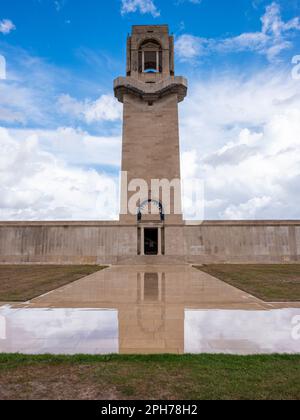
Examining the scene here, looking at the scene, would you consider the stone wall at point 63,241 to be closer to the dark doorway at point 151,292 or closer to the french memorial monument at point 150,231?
the french memorial monument at point 150,231

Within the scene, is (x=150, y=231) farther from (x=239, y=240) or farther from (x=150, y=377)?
(x=150, y=377)

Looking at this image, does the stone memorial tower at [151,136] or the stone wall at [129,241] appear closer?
the stone wall at [129,241]

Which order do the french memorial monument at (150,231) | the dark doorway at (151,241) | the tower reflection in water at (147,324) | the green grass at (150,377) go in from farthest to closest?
the dark doorway at (151,241) < the french memorial monument at (150,231) < the tower reflection in water at (147,324) < the green grass at (150,377)

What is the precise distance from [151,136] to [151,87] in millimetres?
5431

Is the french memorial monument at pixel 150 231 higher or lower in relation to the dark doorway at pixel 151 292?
higher

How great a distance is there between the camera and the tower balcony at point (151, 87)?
35188 millimetres

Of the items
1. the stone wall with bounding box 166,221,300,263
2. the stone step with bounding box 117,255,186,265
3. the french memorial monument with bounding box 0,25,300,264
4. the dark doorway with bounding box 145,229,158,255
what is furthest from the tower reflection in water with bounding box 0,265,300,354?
the dark doorway with bounding box 145,229,158,255

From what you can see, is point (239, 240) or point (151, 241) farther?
point (151, 241)

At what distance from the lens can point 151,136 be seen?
115ft

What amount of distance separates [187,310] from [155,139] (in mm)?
28378

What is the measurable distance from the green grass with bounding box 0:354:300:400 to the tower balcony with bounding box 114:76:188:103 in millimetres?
33838

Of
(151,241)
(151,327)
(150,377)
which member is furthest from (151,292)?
(151,241)

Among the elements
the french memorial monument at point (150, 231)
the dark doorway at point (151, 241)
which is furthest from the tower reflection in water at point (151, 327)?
the dark doorway at point (151, 241)
